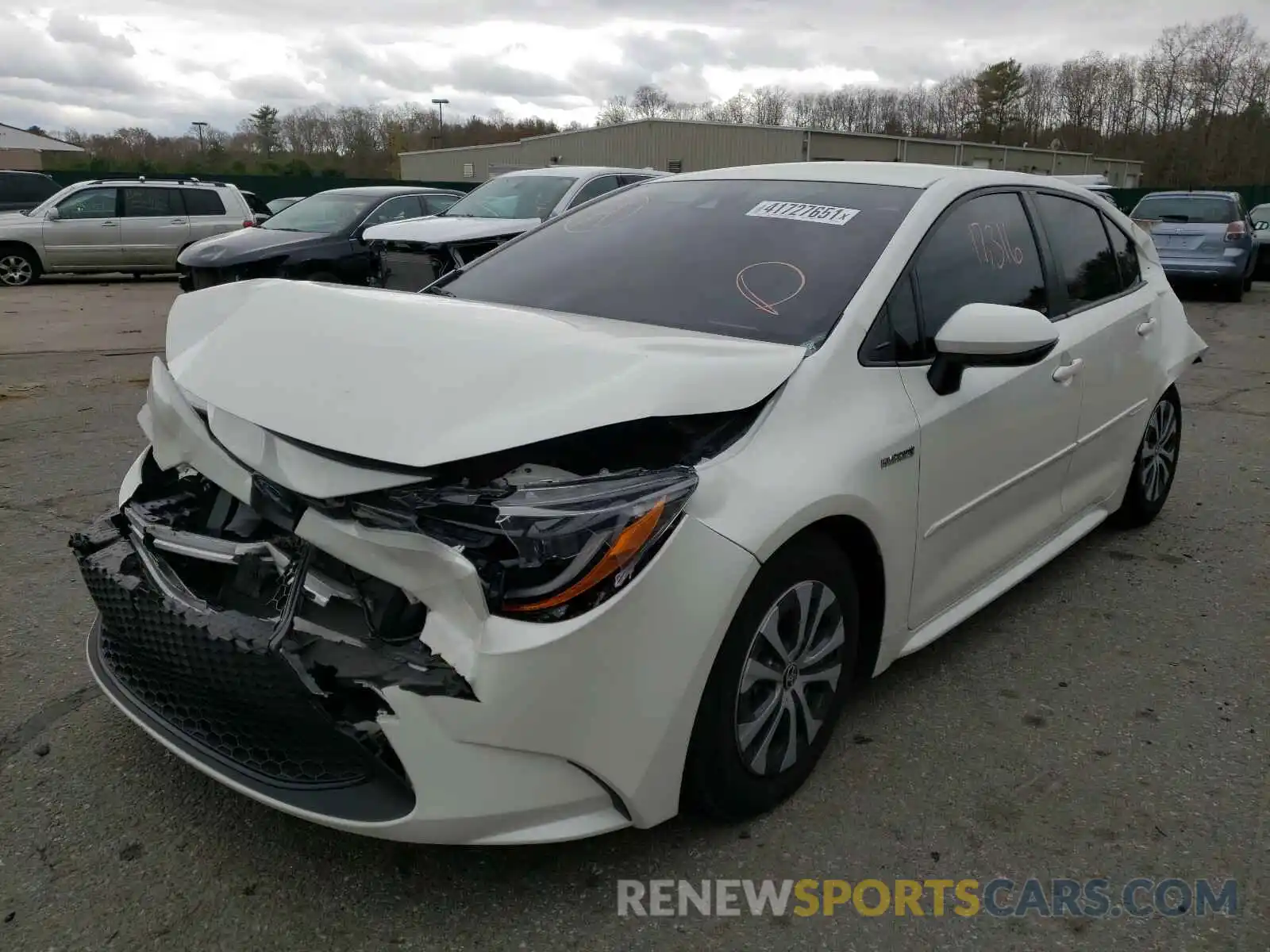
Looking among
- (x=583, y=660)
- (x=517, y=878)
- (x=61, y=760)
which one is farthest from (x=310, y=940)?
(x=61, y=760)

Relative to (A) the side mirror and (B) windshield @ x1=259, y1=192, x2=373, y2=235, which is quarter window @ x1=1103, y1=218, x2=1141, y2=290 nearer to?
(A) the side mirror

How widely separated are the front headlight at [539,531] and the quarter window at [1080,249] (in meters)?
2.43

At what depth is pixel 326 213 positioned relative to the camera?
11516 millimetres

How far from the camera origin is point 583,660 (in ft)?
6.31

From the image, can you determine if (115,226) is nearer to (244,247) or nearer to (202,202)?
(202,202)

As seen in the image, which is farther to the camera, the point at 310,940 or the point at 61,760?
the point at 61,760

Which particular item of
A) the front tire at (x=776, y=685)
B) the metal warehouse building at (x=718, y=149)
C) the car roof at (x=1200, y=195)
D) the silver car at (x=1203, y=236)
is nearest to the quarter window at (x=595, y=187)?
the front tire at (x=776, y=685)

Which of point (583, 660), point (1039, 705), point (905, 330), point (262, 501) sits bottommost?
point (1039, 705)

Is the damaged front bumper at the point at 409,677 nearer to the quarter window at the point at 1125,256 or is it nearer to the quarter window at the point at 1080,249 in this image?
the quarter window at the point at 1080,249

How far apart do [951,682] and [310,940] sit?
83.3 inches

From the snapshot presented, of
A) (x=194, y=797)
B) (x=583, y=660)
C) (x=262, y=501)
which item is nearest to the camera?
(x=583, y=660)

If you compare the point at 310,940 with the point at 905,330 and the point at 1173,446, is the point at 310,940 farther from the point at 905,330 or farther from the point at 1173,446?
the point at 1173,446

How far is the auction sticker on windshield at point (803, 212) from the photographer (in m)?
3.07

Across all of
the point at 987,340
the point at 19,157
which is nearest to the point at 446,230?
the point at 987,340
